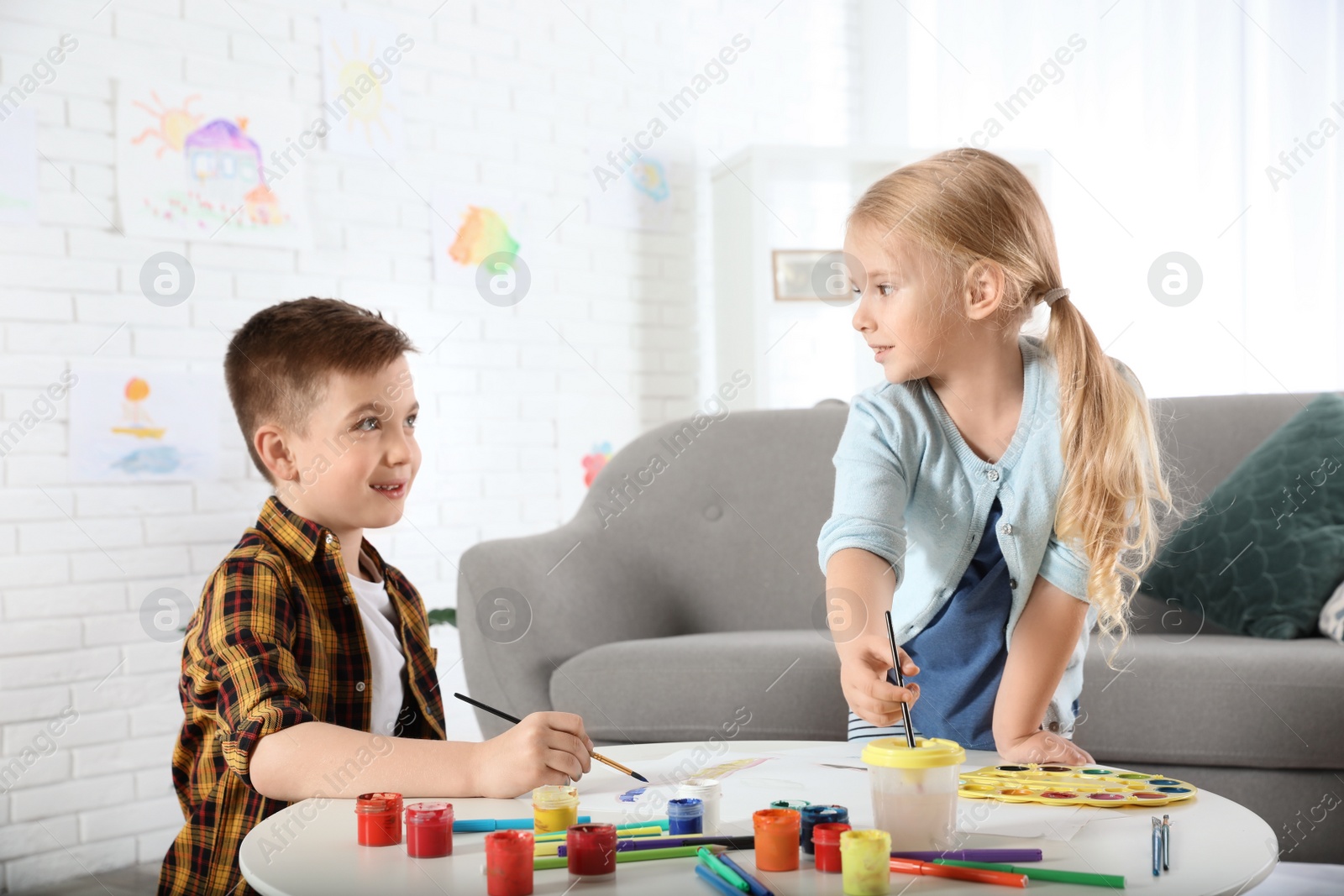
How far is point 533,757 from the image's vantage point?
969 millimetres

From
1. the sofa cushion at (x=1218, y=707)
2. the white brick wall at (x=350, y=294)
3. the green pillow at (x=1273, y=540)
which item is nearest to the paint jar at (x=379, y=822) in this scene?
the sofa cushion at (x=1218, y=707)

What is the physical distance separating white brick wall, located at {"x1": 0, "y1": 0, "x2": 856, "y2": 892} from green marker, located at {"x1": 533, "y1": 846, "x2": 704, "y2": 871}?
88.2 inches

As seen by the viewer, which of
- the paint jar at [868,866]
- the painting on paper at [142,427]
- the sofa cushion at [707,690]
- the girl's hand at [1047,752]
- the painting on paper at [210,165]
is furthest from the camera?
the painting on paper at [210,165]

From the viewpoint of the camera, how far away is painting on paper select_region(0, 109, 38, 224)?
2.61m

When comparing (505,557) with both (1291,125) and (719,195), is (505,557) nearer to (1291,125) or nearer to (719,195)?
(719,195)

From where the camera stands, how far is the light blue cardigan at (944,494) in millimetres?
1343

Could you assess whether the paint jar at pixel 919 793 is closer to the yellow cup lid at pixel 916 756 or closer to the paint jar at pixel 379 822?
the yellow cup lid at pixel 916 756

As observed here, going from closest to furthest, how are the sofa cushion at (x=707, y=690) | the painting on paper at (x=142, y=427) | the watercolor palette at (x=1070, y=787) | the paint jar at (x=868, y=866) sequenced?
1. the paint jar at (x=868, y=866)
2. the watercolor palette at (x=1070, y=787)
3. the sofa cushion at (x=707, y=690)
4. the painting on paper at (x=142, y=427)

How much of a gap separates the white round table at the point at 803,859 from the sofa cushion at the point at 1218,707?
84 centimetres

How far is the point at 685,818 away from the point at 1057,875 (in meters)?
0.27

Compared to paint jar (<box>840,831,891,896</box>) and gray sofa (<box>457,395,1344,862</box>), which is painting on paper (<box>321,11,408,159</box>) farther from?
paint jar (<box>840,831,891,896</box>)

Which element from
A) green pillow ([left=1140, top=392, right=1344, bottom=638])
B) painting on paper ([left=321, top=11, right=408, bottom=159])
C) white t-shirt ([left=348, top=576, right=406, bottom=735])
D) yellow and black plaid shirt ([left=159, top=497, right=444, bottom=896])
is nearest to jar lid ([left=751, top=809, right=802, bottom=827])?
yellow and black plaid shirt ([left=159, top=497, right=444, bottom=896])

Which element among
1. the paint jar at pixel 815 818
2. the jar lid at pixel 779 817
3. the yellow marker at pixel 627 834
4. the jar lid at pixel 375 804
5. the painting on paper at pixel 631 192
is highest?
the painting on paper at pixel 631 192

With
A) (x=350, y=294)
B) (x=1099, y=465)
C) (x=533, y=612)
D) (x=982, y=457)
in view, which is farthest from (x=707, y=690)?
(x=350, y=294)
